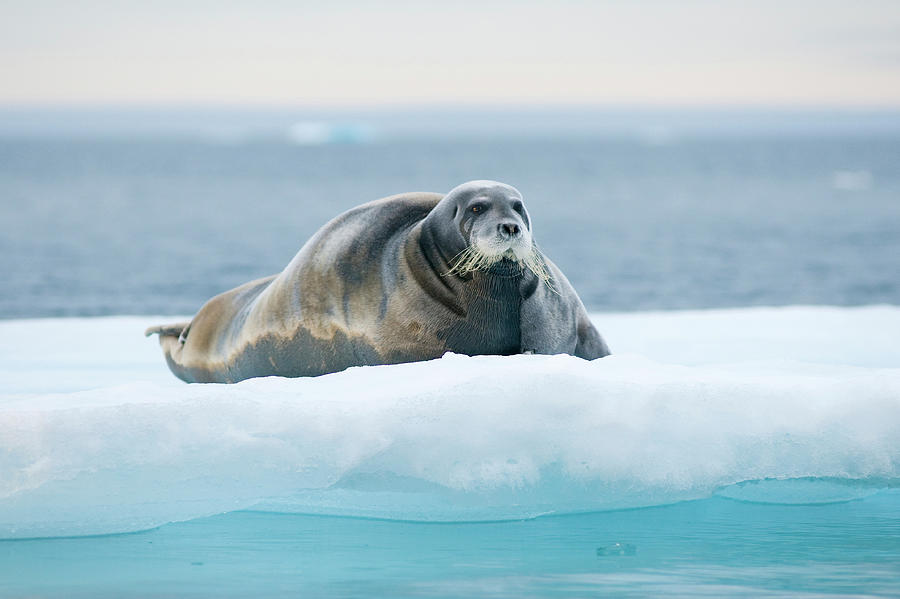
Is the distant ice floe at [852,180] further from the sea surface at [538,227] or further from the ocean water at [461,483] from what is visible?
the ocean water at [461,483]

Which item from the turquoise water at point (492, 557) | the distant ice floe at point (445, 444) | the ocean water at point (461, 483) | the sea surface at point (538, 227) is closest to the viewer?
the turquoise water at point (492, 557)

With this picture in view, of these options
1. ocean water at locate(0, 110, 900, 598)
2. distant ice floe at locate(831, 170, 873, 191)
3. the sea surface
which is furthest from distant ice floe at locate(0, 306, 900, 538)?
distant ice floe at locate(831, 170, 873, 191)

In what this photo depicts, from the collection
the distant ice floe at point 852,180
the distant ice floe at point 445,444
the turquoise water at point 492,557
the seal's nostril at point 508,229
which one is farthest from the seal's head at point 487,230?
the distant ice floe at point 852,180

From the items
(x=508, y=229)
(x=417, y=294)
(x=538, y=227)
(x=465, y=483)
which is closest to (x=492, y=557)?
(x=465, y=483)

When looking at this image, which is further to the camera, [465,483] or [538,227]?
[538,227]

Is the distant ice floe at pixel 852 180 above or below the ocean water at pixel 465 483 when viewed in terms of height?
above

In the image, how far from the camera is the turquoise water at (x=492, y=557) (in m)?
4.03

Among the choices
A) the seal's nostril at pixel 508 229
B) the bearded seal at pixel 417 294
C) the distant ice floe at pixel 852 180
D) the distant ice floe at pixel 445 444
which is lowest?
the distant ice floe at pixel 445 444

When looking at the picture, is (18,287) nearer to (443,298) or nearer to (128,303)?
(128,303)

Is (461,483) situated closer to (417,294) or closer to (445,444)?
(445,444)

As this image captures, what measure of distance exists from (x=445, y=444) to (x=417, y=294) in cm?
131

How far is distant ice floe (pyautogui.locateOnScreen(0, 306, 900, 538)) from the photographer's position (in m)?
4.50

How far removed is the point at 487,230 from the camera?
5.48 meters

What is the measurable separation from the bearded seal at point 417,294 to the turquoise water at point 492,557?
3.78ft
